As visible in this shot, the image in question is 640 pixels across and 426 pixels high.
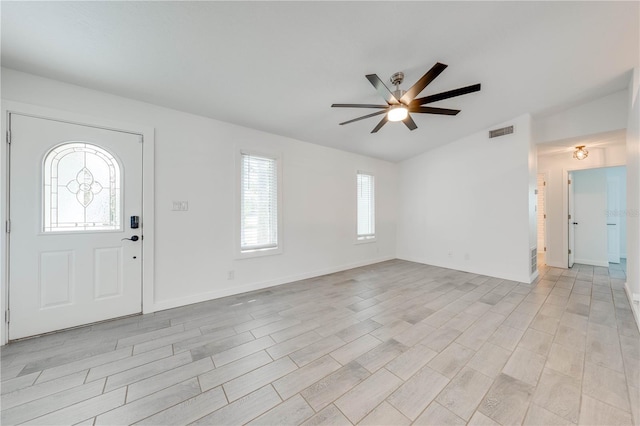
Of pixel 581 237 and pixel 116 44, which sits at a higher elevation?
pixel 116 44

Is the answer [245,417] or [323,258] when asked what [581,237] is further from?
[245,417]

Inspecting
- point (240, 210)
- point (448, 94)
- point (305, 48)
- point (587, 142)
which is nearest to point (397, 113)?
point (448, 94)

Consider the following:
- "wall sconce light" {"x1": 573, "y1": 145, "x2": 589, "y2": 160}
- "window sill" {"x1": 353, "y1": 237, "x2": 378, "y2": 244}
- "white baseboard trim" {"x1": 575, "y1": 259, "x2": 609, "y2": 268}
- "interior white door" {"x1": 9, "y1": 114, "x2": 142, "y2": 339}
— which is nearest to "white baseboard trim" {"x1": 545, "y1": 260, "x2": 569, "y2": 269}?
"white baseboard trim" {"x1": 575, "y1": 259, "x2": 609, "y2": 268}

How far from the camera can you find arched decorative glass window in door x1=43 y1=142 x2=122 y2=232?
8.13 feet

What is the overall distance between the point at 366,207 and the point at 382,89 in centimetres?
365

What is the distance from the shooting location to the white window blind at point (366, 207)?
5.57 metres

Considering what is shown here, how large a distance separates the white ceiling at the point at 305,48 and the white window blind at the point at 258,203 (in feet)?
2.60

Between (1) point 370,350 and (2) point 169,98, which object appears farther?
(2) point 169,98

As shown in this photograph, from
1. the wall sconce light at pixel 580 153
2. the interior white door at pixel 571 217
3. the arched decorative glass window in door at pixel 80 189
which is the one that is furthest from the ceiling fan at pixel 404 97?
the interior white door at pixel 571 217

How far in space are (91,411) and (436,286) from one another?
429cm

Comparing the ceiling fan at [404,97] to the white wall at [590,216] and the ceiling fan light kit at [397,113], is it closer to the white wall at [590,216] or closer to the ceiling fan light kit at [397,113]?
the ceiling fan light kit at [397,113]

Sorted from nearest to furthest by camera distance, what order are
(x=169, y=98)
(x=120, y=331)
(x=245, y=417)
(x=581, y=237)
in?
(x=245, y=417) → (x=120, y=331) → (x=169, y=98) → (x=581, y=237)

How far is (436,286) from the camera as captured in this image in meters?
4.00

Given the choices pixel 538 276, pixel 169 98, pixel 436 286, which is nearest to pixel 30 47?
pixel 169 98
